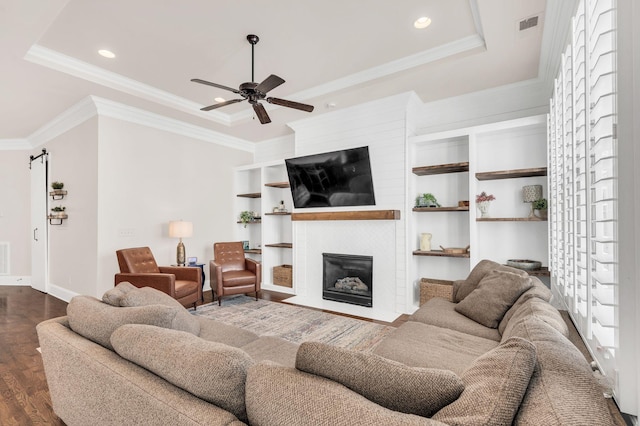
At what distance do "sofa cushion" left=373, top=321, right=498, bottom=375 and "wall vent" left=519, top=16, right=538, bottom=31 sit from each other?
8.43ft

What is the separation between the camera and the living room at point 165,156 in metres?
4.03

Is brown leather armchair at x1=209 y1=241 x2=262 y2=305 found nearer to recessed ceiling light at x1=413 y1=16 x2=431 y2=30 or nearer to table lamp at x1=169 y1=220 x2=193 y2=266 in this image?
table lamp at x1=169 y1=220 x2=193 y2=266

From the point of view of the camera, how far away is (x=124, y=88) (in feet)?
12.7

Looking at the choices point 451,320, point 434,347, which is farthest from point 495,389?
point 451,320

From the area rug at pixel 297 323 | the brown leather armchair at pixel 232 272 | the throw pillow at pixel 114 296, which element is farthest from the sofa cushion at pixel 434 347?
the brown leather armchair at pixel 232 272

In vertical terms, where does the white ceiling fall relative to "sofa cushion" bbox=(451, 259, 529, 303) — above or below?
above

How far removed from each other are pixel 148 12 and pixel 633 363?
362cm

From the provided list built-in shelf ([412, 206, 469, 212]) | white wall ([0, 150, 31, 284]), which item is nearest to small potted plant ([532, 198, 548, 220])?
built-in shelf ([412, 206, 469, 212])

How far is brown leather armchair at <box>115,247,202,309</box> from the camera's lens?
385 centimetres

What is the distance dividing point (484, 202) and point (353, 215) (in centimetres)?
172

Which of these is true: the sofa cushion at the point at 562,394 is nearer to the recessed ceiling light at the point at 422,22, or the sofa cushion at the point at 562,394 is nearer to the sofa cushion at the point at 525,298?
the sofa cushion at the point at 525,298

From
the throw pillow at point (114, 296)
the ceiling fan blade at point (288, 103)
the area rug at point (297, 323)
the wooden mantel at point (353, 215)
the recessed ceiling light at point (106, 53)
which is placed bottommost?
the area rug at point (297, 323)

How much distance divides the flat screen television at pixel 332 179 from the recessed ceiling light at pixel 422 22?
1740 mm

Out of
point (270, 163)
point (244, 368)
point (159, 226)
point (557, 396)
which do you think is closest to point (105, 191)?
point (159, 226)
